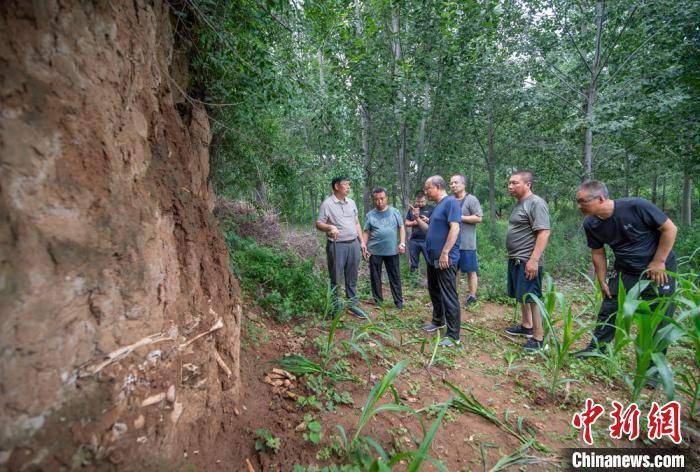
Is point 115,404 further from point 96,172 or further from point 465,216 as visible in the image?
point 465,216

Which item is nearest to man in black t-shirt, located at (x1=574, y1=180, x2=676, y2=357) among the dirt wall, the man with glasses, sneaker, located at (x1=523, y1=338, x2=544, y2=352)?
the man with glasses

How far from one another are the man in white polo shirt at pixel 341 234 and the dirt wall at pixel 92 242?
92.8 inches

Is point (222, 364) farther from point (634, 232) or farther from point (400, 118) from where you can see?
point (400, 118)

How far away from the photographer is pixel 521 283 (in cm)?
354

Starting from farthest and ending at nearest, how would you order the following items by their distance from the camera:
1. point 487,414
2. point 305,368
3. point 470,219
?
point 470,219 < point 305,368 < point 487,414

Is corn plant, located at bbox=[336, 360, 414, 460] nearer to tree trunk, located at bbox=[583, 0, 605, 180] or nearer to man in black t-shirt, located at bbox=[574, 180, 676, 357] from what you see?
man in black t-shirt, located at bbox=[574, 180, 676, 357]

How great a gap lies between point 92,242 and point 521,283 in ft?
12.3

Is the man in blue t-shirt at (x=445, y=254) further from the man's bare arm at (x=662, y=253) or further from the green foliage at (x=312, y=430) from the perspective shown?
the green foliage at (x=312, y=430)

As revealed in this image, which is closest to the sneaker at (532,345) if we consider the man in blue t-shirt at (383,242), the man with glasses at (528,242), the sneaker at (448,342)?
the man with glasses at (528,242)

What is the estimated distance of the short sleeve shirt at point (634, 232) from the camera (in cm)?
283

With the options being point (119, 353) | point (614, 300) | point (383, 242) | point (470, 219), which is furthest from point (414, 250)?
point (119, 353)

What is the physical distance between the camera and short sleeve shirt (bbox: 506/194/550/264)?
3.35 m

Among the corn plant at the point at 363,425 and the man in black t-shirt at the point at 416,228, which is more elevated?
the man in black t-shirt at the point at 416,228

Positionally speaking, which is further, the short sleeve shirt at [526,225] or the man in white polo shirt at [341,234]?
the man in white polo shirt at [341,234]
